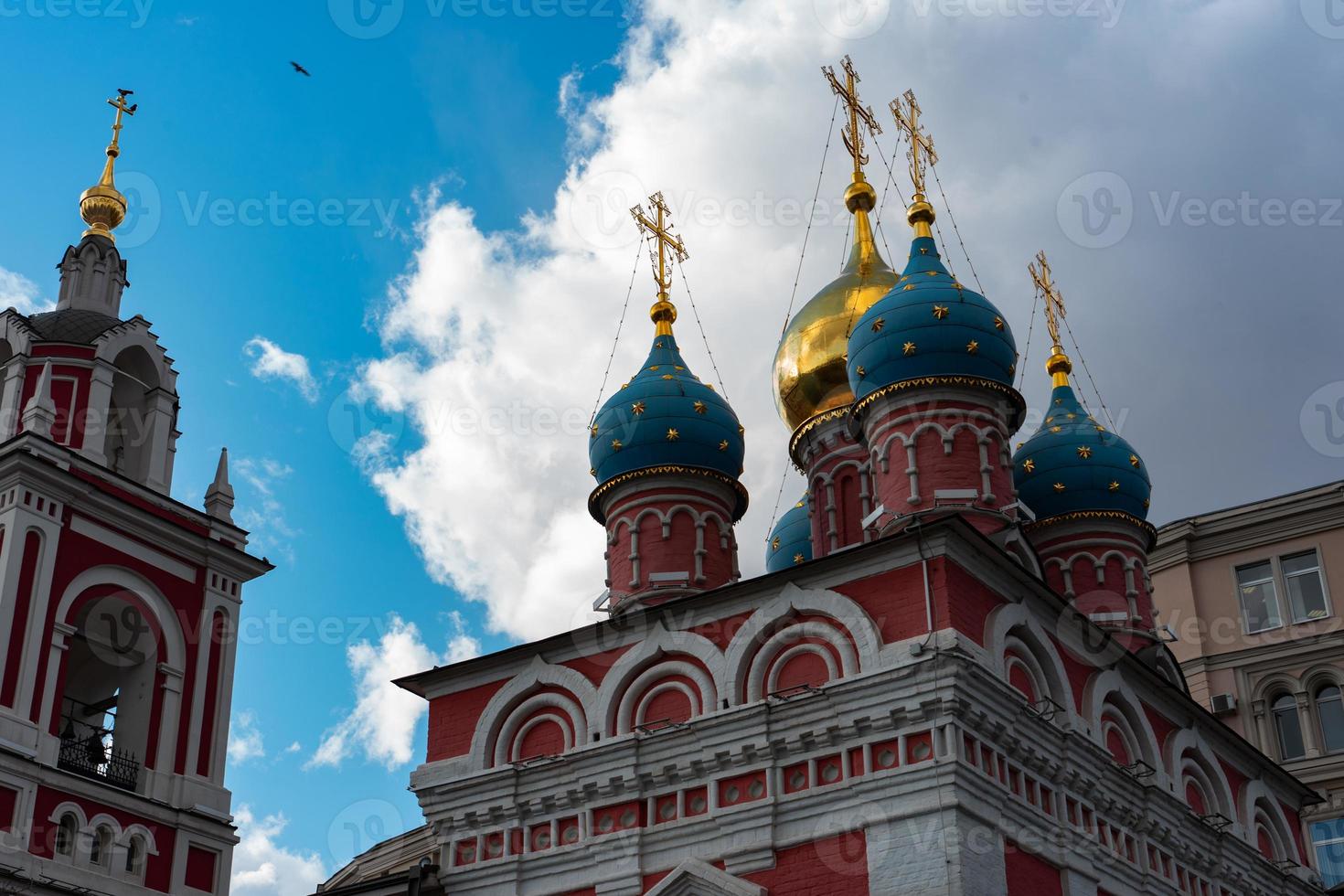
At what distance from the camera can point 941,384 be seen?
52.2ft

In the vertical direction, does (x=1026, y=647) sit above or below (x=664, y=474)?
below

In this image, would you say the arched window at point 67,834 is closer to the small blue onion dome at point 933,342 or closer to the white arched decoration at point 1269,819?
the small blue onion dome at point 933,342

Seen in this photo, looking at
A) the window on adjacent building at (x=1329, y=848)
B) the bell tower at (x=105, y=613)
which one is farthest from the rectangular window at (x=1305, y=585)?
the bell tower at (x=105, y=613)

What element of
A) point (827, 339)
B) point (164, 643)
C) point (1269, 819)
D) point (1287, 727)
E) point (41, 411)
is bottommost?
point (1269, 819)

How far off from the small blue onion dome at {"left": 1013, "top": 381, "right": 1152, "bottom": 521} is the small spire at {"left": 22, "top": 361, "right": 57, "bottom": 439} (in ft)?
A: 32.6

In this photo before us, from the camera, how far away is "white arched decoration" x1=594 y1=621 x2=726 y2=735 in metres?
13.9

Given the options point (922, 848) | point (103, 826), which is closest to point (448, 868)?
point (103, 826)

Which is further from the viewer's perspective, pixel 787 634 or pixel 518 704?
pixel 518 704

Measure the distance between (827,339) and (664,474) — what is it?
2980 mm

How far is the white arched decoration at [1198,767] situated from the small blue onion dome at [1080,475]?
2.93 meters

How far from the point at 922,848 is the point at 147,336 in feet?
32.1

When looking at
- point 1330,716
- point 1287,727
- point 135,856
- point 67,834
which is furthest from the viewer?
point 1287,727

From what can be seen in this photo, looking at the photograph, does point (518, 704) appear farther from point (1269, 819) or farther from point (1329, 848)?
point (1329, 848)

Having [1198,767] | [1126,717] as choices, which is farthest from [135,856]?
→ [1198,767]
